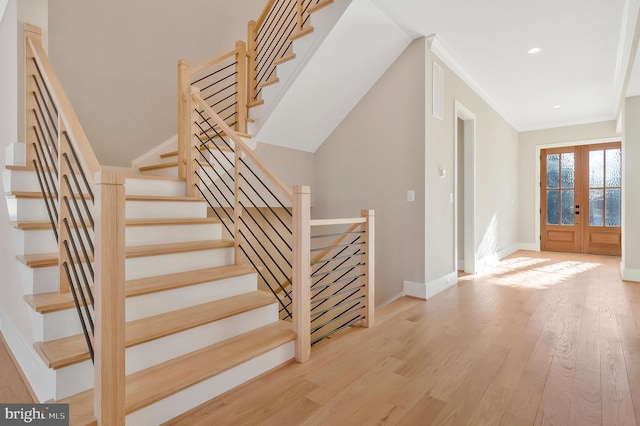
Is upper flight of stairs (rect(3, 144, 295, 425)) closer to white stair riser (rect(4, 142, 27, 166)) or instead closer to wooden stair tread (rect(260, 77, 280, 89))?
white stair riser (rect(4, 142, 27, 166))

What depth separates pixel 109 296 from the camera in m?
1.28

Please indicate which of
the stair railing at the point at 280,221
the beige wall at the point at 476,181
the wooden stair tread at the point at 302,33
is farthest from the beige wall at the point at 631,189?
the wooden stair tread at the point at 302,33

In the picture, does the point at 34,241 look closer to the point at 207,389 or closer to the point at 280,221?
the point at 207,389

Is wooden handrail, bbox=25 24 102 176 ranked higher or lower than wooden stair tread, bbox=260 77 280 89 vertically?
lower

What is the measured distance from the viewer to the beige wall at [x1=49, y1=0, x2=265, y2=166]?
352 cm

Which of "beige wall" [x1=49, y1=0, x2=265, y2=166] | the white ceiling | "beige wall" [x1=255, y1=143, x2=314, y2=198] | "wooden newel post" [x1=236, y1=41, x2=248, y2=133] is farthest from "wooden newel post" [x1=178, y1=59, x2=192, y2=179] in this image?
the white ceiling

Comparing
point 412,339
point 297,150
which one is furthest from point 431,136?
point 412,339

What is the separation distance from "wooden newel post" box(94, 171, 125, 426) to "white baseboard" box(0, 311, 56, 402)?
1.16 feet

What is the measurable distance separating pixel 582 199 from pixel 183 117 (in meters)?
7.57

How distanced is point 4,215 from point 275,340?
208cm

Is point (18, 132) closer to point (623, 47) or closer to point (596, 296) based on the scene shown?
point (596, 296)

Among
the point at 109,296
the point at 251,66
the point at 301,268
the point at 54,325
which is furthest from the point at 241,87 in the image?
the point at 109,296

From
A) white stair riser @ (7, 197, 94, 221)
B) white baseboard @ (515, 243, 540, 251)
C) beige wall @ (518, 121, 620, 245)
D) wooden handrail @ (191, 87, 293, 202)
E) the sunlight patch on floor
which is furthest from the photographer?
white baseboard @ (515, 243, 540, 251)

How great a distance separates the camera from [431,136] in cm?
367
